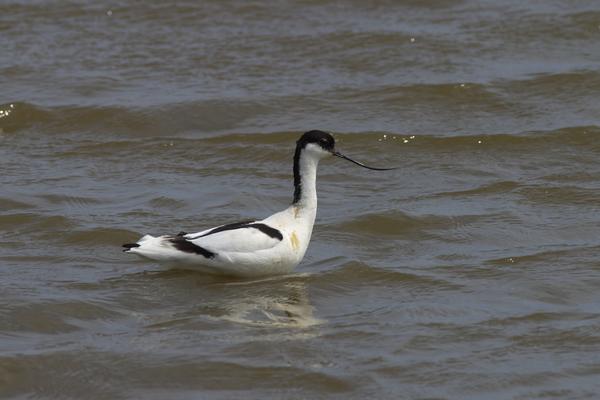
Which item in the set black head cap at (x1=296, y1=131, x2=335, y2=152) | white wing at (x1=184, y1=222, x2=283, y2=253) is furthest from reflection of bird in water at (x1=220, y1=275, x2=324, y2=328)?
black head cap at (x1=296, y1=131, x2=335, y2=152)

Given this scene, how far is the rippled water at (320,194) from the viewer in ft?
23.1

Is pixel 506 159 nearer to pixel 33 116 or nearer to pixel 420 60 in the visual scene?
pixel 420 60

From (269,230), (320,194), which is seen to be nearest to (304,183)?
(269,230)

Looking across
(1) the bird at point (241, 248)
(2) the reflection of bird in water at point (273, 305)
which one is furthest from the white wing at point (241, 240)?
(2) the reflection of bird in water at point (273, 305)

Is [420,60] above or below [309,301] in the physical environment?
above

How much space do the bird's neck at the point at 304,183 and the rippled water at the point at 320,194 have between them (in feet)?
1.54

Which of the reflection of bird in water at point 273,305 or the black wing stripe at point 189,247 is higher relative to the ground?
the black wing stripe at point 189,247

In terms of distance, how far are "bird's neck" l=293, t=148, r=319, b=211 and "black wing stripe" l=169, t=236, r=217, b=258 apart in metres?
0.73

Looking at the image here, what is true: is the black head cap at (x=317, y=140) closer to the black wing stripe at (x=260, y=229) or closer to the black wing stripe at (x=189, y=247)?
the black wing stripe at (x=260, y=229)

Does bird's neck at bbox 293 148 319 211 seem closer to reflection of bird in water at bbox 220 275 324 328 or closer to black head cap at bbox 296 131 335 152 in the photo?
black head cap at bbox 296 131 335 152

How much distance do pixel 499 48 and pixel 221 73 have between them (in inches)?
124

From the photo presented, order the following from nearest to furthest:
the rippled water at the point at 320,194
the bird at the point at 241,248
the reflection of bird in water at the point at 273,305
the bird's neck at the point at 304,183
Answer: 1. the rippled water at the point at 320,194
2. the reflection of bird in water at the point at 273,305
3. the bird at the point at 241,248
4. the bird's neck at the point at 304,183

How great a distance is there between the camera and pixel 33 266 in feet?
29.0

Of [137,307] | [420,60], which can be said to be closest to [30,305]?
[137,307]
